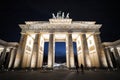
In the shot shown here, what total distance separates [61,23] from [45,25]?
242 inches

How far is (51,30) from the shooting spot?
32.0 meters

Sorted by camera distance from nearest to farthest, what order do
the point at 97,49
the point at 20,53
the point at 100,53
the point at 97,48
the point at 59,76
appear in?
1. the point at 59,76
2. the point at 20,53
3. the point at 100,53
4. the point at 97,49
5. the point at 97,48

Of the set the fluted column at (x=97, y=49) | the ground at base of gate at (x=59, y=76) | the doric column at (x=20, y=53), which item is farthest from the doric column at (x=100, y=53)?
the doric column at (x=20, y=53)

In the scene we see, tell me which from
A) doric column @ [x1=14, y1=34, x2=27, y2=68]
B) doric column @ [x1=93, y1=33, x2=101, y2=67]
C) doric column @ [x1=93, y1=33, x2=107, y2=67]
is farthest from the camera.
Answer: doric column @ [x1=93, y1=33, x2=101, y2=67]

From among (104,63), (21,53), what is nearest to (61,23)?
(21,53)

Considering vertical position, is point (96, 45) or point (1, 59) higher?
point (96, 45)

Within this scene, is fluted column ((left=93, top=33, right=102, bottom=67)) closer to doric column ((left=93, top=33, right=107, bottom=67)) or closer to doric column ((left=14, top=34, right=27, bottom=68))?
doric column ((left=93, top=33, right=107, bottom=67))

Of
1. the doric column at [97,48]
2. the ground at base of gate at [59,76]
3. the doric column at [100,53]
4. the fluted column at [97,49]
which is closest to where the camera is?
the ground at base of gate at [59,76]

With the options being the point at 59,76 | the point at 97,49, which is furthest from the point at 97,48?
the point at 59,76

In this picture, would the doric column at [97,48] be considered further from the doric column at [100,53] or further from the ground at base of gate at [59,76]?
the ground at base of gate at [59,76]

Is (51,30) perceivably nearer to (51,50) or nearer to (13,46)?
(51,50)

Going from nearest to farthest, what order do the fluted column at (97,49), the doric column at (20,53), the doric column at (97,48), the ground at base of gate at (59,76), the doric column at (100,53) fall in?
the ground at base of gate at (59,76) → the doric column at (20,53) → the doric column at (100,53) → the fluted column at (97,49) → the doric column at (97,48)

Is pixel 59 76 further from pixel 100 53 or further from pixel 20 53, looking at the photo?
pixel 100 53

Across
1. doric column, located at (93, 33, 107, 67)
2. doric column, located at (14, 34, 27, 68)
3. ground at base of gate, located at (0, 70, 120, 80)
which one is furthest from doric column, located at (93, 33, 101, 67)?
doric column, located at (14, 34, 27, 68)
